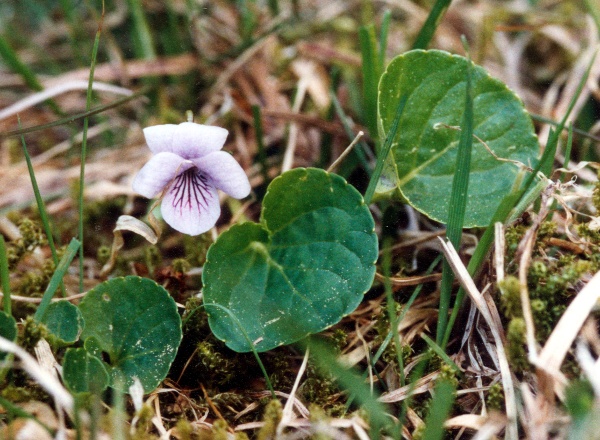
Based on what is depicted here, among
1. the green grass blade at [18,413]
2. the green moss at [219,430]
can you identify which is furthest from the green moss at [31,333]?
the green moss at [219,430]

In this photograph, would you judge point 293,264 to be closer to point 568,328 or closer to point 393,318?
point 393,318

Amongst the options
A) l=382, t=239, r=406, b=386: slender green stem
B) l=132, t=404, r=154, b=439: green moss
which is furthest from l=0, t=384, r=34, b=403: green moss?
l=382, t=239, r=406, b=386: slender green stem

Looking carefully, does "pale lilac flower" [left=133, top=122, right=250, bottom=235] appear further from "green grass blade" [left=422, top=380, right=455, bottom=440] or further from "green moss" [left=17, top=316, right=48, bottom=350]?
"green grass blade" [left=422, top=380, right=455, bottom=440]

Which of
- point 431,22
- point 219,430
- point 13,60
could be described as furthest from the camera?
point 13,60

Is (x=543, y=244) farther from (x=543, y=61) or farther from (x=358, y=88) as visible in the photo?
(x=543, y=61)

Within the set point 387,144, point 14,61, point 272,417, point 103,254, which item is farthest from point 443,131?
point 14,61

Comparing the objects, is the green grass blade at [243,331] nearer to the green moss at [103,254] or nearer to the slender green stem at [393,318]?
the slender green stem at [393,318]

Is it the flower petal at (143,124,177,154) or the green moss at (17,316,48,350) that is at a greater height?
the flower petal at (143,124,177,154)
